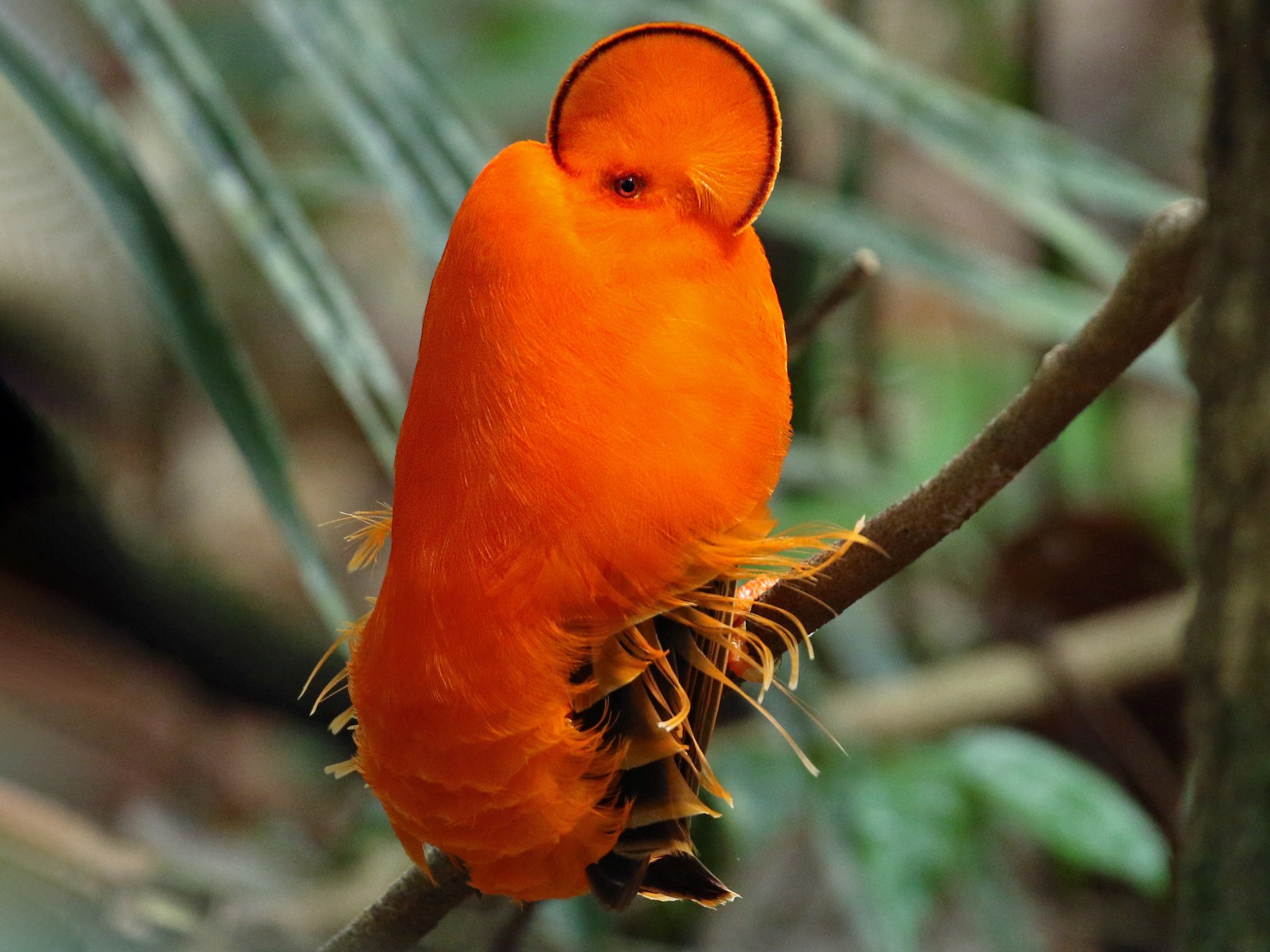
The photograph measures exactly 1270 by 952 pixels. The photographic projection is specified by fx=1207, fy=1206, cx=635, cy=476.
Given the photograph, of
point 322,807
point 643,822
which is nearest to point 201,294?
point 643,822

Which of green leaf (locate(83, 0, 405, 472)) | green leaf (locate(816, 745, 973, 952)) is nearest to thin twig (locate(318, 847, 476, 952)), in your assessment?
green leaf (locate(83, 0, 405, 472))

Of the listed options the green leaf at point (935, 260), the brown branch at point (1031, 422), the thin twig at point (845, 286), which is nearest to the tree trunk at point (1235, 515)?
the brown branch at point (1031, 422)

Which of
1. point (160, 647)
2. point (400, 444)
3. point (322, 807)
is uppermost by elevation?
point (400, 444)

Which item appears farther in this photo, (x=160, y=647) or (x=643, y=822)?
(x=160, y=647)

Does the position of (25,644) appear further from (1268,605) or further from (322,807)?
(1268,605)

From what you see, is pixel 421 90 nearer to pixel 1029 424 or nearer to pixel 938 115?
pixel 938 115

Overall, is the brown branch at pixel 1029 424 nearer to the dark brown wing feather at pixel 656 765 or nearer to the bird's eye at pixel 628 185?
the dark brown wing feather at pixel 656 765
